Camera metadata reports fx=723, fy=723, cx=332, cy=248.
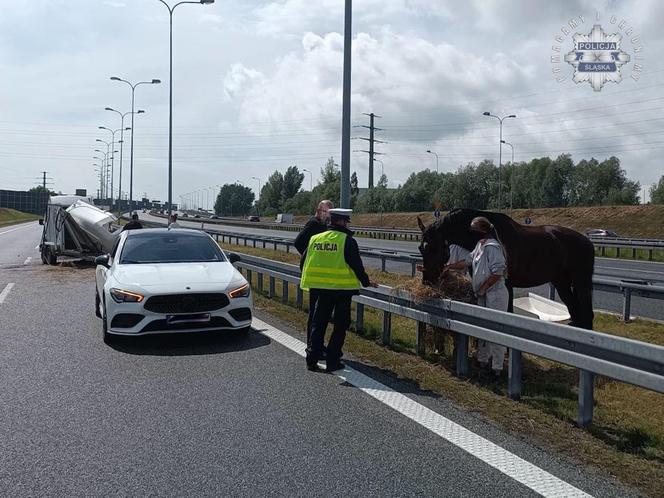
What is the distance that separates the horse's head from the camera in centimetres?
815

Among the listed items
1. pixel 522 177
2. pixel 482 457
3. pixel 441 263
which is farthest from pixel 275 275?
pixel 522 177

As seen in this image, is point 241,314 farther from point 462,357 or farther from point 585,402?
point 585,402

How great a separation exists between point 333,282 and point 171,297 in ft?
7.45

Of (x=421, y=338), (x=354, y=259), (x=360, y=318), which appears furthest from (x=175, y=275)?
(x=421, y=338)

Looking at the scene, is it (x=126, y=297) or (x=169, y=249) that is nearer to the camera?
(x=126, y=297)

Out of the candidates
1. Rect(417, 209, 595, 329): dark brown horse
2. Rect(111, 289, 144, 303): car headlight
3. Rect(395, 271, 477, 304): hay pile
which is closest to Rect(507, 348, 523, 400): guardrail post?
Rect(395, 271, 477, 304): hay pile

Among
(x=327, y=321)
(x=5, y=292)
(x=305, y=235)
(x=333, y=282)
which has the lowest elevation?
(x=5, y=292)

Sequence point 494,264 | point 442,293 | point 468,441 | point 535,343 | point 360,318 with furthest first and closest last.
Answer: point 360,318 → point 442,293 → point 494,264 → point 535,343 → point 468,441

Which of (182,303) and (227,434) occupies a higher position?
(182,303)

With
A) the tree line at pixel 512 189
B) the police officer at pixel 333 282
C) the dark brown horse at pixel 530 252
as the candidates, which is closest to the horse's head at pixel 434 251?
the dark brown horse at pixel 530 252

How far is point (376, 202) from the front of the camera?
323 feet

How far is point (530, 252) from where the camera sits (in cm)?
825

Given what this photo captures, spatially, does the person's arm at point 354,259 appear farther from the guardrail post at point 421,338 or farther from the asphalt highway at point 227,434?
the guardrail post at point 421,338

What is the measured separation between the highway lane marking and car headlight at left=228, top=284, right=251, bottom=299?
208 centimetres
